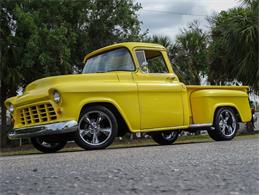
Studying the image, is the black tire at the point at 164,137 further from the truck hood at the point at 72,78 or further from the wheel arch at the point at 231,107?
the truck hood at the point at 72,78

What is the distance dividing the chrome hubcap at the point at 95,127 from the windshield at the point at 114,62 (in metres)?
1.17

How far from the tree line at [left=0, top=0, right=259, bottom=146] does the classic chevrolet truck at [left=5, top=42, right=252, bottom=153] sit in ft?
24.5

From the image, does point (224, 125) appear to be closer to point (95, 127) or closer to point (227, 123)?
point (227, 123)

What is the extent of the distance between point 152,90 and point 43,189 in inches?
207

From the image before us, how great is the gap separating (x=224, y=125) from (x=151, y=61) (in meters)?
1.86

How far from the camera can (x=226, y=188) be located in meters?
2.67

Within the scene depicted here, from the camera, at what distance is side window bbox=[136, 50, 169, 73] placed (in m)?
8.34

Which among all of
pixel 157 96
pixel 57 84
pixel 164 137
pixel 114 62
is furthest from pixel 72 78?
pixel 164 137

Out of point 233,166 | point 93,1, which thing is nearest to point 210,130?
point 233,166

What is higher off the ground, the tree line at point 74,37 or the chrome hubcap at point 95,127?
the tree line at point 74,37

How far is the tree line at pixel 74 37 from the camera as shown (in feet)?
57.2

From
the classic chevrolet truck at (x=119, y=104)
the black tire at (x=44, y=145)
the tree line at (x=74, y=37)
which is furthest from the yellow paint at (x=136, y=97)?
the tree line at (x=74, y=37)

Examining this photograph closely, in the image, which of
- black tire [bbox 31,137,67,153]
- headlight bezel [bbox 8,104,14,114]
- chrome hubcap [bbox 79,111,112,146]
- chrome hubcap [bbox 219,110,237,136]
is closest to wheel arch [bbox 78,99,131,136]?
chrome hubcap [bbox 79,111,112,146]

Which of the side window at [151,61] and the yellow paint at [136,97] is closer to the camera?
the yellow paint at [136,97]
